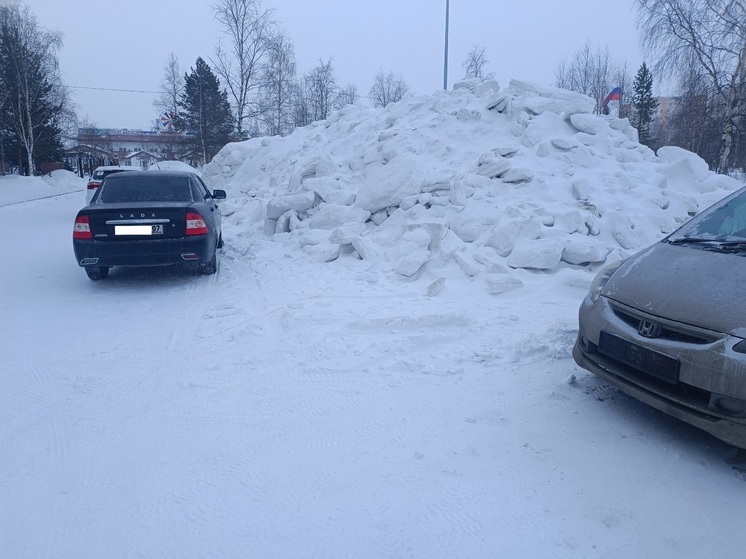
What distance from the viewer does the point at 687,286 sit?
10.7 ft

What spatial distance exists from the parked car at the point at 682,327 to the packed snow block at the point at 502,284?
7.47ft

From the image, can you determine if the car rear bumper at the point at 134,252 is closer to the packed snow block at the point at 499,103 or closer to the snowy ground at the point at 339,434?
the snowy ground at the point at 339,434

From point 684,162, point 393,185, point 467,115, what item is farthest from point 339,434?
point 684,162

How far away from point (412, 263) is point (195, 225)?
112 inches

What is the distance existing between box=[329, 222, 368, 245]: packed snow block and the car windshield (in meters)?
4.83

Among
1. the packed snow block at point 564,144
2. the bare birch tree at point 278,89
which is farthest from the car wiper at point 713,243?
the bare birch tree at point 278,89

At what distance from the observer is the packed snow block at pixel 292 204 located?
34.0 feet

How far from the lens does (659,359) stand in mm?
3121

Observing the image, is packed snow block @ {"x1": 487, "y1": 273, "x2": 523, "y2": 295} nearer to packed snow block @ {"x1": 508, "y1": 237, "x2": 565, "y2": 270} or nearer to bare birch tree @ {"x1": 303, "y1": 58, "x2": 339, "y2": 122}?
packed snow block @ {"x1": 508, "y1": 237, "x2": 565, "y2": 270}

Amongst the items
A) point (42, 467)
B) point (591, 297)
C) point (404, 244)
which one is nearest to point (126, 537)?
point (42, 467)

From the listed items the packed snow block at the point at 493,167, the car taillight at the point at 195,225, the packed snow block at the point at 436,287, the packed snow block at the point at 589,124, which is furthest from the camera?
the packed snow block at the point at 589,124

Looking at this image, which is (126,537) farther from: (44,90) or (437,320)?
(44,90)

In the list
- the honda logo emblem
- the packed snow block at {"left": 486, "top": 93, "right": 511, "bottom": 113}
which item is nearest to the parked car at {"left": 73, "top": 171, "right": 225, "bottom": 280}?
the honda logo emblem

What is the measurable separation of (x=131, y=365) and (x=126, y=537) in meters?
2.23
